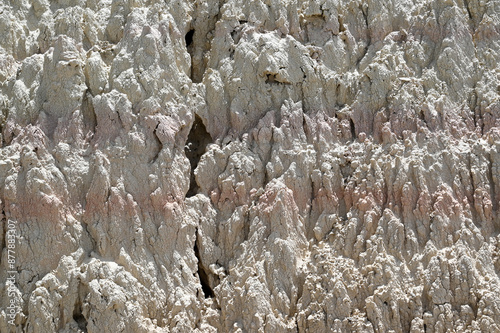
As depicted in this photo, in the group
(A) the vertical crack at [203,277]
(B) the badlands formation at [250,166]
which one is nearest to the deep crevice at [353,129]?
(B) the badlands formation at [250,166]

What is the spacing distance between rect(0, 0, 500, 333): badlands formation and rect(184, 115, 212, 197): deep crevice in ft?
0.13

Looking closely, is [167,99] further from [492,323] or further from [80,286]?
[492,323]

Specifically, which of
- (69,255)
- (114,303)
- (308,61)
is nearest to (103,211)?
(69,255)

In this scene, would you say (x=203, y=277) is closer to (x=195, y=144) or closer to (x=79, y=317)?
(x=79, y=317)

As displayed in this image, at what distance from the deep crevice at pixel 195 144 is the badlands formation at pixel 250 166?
40 millimetres

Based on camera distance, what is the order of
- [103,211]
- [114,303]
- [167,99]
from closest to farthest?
[114,303]
[103,211]
[167,99]

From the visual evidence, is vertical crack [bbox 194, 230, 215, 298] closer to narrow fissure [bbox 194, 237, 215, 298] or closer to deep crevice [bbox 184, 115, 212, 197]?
narrow fissure [bbox 194, 237, 215, 298]

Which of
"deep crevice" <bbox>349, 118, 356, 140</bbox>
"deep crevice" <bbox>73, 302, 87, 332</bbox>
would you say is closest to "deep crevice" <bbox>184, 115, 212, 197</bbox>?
"deep crevice" <bbox>349, 118, 356, 140</bbox>

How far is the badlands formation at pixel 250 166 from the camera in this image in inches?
426

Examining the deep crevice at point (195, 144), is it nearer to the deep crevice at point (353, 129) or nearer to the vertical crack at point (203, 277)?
the vertical crack at point (203, 277)

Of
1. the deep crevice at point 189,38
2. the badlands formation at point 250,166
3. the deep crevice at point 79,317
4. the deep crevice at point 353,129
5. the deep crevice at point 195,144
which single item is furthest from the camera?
the deep crevice at point 189,38

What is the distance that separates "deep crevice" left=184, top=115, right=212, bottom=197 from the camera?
12.2 meters

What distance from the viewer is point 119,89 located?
11.8 metres

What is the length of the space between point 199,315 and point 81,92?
4.16 metres
